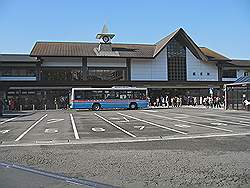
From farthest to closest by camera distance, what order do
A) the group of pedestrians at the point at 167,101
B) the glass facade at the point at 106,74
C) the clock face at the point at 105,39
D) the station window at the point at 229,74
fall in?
the station window at the point at 229,74, the clock face at the point at 105,39, the glass facade at the point at 106,74, the group of pedestrians at the point at 167,101

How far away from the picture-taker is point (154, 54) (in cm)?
4725

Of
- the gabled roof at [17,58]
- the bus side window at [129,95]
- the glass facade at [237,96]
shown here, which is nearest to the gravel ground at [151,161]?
the glass facade at [237,96]

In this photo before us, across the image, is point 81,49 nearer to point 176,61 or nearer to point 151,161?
point 176,61

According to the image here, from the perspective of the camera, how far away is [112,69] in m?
45.8

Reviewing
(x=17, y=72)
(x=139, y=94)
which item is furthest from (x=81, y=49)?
(x=139, y=94)

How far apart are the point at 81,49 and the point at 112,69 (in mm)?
5533

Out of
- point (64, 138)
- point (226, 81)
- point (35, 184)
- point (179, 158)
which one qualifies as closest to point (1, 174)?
point (35, 184)

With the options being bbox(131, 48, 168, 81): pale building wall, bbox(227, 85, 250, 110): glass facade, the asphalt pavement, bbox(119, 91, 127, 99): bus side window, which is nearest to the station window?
bbox(131, 48, 168, 81): pale building wall

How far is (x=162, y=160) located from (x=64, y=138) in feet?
17.8

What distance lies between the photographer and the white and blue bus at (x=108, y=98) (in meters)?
32.5

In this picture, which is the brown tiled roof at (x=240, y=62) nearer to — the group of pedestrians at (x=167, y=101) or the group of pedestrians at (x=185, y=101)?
the group of pedestrians at (x=185, y=101)

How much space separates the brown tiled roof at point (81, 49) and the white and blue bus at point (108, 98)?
40.0 feet

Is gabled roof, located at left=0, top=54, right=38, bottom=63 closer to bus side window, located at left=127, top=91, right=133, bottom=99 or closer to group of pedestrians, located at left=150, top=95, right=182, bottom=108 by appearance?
bus side window, located at left=127, top=91, right=133, bottom=99

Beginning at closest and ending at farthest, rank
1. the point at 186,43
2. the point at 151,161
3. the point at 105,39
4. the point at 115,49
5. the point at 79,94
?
1. the point at 151,161
2. the point at 79,94
3. the point at 105,39
4. the point at 115,49
5. the point at 186,43
